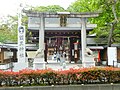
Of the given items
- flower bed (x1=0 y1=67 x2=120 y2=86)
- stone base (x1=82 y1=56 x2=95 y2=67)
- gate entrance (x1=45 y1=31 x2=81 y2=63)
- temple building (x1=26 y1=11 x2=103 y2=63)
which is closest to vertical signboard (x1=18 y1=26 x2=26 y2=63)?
temple building (x1=26 y1=11 x2=103 y2=63)

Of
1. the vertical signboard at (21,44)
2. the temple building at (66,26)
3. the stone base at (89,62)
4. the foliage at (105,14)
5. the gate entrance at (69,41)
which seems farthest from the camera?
the foliage at (105,14)

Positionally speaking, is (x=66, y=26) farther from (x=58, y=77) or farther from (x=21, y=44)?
(x=58, y=77)

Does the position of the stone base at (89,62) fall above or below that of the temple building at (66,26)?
below

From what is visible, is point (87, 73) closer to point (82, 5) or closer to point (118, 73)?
point (118, 73)

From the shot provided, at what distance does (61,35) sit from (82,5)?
14.1m

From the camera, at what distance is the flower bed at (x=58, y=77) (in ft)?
34.3

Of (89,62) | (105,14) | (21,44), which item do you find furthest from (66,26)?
(105,14)

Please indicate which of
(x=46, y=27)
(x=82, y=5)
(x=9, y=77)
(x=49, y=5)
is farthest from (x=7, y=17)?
(x=9, y=77)

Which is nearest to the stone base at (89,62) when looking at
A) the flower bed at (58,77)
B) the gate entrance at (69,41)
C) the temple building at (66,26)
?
the temple building at (66,26)

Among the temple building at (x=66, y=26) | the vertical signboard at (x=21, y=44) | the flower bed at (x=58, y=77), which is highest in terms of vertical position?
the temple building at (x=66, y=26)

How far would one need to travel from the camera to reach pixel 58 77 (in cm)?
1059

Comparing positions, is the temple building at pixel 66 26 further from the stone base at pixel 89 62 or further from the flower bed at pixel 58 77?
the flower bed at pixel 58 77

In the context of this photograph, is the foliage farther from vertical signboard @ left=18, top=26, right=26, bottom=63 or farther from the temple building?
vertical signboard @ left=18, top=26, right=26, bottom=63

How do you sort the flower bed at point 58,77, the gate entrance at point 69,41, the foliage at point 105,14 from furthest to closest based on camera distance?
the foliage at point 105,14, the gate entrance at point 69,41, the flower bed at point 58,77
